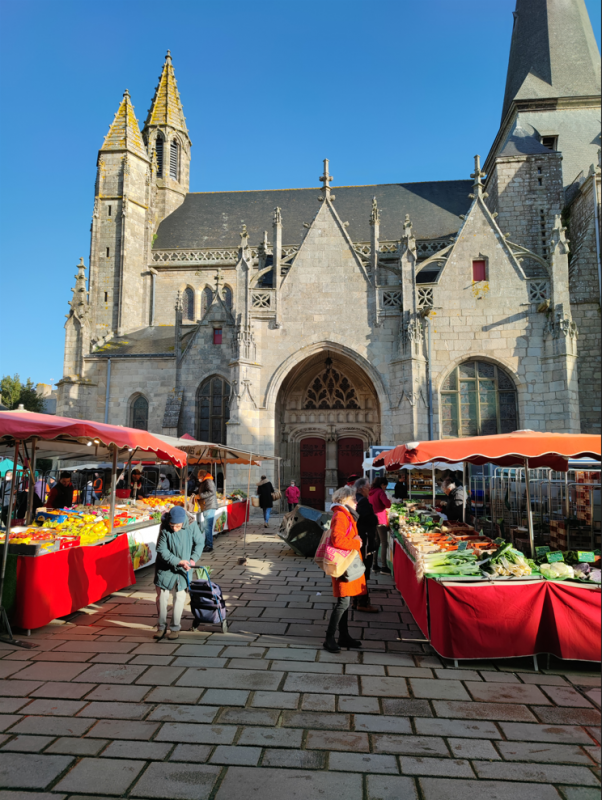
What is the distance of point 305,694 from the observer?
3.96 m

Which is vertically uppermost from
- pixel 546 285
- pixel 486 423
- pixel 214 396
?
pixel 546 285

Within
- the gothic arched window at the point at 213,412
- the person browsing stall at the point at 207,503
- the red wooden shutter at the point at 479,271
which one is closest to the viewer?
the person browsing stall at the point at 207,503

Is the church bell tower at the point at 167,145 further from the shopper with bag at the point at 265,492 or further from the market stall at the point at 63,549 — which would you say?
the market stall at the point at 63,549

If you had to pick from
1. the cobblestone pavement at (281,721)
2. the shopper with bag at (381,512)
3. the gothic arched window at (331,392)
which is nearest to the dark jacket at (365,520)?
the shopper with bag at (381,512)

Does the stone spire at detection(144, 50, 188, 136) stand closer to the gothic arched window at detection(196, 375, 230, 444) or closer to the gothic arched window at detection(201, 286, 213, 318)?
the gothic arched window at detection(201, 286, 213, 318)

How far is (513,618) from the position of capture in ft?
15.0

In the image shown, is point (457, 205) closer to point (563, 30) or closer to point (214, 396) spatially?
point (563, 30)

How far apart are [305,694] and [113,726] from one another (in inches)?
53.6

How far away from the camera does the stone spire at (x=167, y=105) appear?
3231cm

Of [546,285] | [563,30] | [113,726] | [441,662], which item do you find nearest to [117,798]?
[113,726]

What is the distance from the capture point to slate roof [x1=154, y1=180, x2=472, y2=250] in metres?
25.7

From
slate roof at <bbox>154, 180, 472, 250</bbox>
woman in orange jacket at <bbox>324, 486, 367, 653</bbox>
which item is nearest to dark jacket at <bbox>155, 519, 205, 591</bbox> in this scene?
woman in orange jacket at <bbox>324, 486, 367, 653</bbox>

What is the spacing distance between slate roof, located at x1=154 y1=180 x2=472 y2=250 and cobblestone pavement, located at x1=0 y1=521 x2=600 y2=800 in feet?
74.1

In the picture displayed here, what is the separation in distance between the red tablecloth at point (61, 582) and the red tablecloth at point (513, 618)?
13.0 feet
